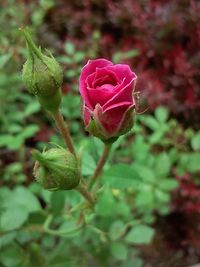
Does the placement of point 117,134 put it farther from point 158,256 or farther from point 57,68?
point 158,256

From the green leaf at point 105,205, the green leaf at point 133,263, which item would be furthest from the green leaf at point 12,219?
the green leaf at point 133,263

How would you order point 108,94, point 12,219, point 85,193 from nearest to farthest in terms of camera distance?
point 108,94 → point 85,193 → point 12,219

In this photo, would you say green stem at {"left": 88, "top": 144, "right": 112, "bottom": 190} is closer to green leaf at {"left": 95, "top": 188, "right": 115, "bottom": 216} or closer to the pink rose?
the pink rose

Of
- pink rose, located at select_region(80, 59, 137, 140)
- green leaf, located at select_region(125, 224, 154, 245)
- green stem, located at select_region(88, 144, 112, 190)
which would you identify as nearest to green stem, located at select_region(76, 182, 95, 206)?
green stem, located at select_region(88, 144, 112, 190)

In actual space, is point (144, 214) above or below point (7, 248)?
below

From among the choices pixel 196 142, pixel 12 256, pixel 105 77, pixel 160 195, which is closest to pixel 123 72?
pixel 105 77

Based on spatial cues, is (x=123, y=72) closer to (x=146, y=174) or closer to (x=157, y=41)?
(x=146, y=174)

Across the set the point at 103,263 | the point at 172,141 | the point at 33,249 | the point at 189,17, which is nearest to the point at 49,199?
the point at 33,249

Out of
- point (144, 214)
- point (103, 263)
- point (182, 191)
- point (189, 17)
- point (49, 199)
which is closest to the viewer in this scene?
point (49, 199)
